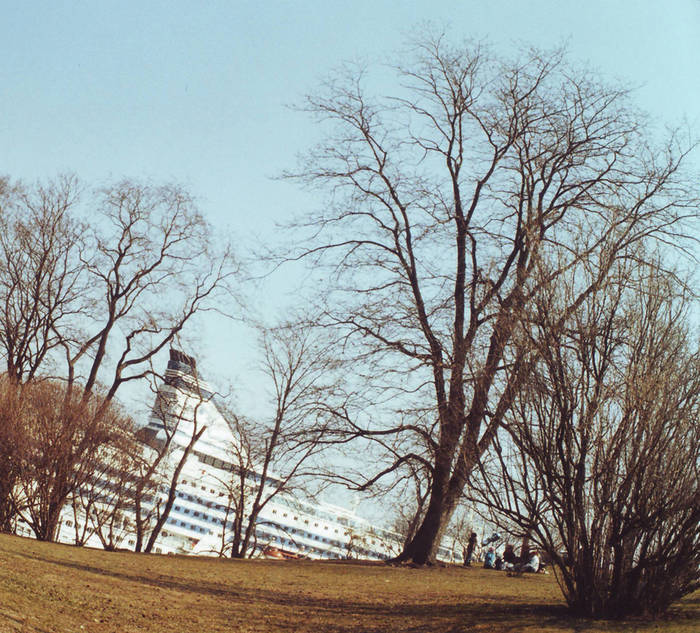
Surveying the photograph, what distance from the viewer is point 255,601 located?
29.8ft

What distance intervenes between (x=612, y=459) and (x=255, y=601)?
438cm

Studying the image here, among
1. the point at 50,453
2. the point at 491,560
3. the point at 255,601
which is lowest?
the point at 255,601

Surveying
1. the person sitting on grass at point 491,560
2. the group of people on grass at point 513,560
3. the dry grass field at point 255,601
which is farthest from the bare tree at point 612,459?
the person sitting on grass at point 491,560

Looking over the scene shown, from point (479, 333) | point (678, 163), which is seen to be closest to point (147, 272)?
point (479, 333)

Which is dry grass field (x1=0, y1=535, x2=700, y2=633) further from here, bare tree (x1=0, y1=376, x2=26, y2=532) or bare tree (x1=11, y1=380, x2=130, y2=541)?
bare tree (x1=0, y1=376, x2=26, y2=532)

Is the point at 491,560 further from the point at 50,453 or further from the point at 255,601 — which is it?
the point at 255,601

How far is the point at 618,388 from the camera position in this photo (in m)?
7.98

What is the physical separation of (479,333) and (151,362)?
39.3 feet

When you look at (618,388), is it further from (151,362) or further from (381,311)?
(151,362)

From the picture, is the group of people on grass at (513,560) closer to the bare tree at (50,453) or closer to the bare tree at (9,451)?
the bare tree at (50,453)

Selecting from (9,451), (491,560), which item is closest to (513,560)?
(491,560)

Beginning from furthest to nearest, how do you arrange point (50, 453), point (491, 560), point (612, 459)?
point (491, 560) → point (50, 453) → point (612, 459)

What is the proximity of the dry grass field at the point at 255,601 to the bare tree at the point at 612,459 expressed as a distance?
521 millimetres

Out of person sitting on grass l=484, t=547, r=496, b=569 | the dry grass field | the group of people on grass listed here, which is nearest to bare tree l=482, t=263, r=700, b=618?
the dry grass field
